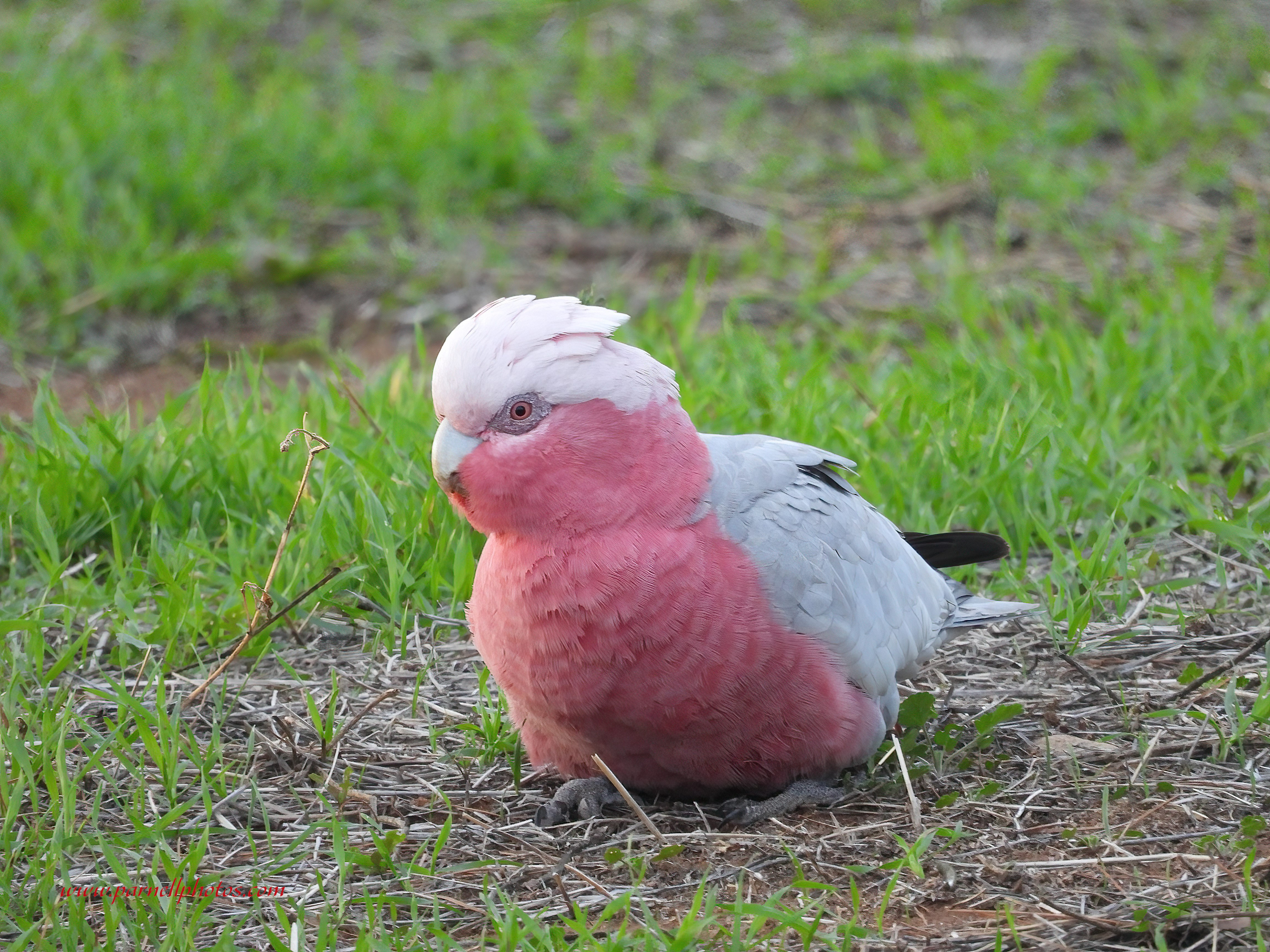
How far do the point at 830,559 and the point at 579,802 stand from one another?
0.73 metres

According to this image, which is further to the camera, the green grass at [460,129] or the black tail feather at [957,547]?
the green grass at [460,129]

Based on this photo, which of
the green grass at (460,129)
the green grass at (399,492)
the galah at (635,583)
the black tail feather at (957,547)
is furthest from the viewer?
the green grass at (460,129)

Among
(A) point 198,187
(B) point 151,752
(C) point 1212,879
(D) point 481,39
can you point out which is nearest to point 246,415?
(B) point 151,752

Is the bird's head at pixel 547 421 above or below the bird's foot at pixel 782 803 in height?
above

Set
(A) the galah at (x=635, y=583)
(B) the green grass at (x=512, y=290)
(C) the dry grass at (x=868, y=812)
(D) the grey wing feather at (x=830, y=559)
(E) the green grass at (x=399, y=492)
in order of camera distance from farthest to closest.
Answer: (B) the green grass at (x=512, y=290) → (E) the green grass at (x=399, y=492) → (D) the grey wing feather at (x=830, y=559) → (A) the galah at (x=635, y=583) → (C) the dry grass at (x=868, y=812)

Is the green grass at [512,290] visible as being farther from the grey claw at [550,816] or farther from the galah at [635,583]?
the galah at [635,583]

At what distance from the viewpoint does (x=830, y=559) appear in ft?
8.65

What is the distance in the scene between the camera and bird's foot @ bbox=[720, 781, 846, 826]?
2.59m

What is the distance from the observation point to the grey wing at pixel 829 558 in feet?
8.36

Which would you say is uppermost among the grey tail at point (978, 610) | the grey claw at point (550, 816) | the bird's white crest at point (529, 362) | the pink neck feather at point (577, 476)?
the bird's white crest at point (529, 362)

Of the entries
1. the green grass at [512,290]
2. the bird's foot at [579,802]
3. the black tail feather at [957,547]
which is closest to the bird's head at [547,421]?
the bird's foot at [579,802]

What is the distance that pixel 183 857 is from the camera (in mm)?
2438

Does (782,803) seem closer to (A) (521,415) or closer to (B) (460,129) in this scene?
(A) (521,415)

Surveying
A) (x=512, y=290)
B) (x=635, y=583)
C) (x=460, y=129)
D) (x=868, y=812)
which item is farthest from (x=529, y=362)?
(x=460, y=129)
